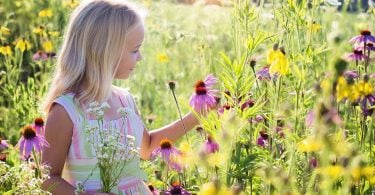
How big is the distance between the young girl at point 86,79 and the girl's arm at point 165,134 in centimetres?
19

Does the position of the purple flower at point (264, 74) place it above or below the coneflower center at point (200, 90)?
above

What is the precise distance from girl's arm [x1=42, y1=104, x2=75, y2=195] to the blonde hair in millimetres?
67

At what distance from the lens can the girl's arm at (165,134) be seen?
7.86ft

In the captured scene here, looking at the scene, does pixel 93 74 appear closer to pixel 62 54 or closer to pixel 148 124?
pixel 62 54

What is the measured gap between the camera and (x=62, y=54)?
2.28 metres

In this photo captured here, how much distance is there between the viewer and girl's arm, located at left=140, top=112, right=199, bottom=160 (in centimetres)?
239

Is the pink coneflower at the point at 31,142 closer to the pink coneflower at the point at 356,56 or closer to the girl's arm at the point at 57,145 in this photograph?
the girl's arm at the point at 57,145

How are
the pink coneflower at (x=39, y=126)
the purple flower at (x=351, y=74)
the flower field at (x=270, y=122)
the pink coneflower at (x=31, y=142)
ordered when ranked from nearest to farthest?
1. the flower field at (x=270, y=122)
2. the purple flower at (x=351, y=74)
3. the pink coneflower at (x=31, y=142)
4. the pink coneflower at (x=39, y=126)

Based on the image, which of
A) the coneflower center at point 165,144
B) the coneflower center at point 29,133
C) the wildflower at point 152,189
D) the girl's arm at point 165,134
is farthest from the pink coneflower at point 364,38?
the coneflower center at point 29,133

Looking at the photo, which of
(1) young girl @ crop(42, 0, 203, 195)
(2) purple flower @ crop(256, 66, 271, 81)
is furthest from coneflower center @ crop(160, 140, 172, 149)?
(2) purple flower @ crop(256, 66, 271, 81)

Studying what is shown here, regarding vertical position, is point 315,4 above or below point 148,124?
above

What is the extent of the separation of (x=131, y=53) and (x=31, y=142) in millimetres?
386

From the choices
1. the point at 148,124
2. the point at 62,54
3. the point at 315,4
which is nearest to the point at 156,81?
the point at 148,124

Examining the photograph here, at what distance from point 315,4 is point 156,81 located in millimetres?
2559
